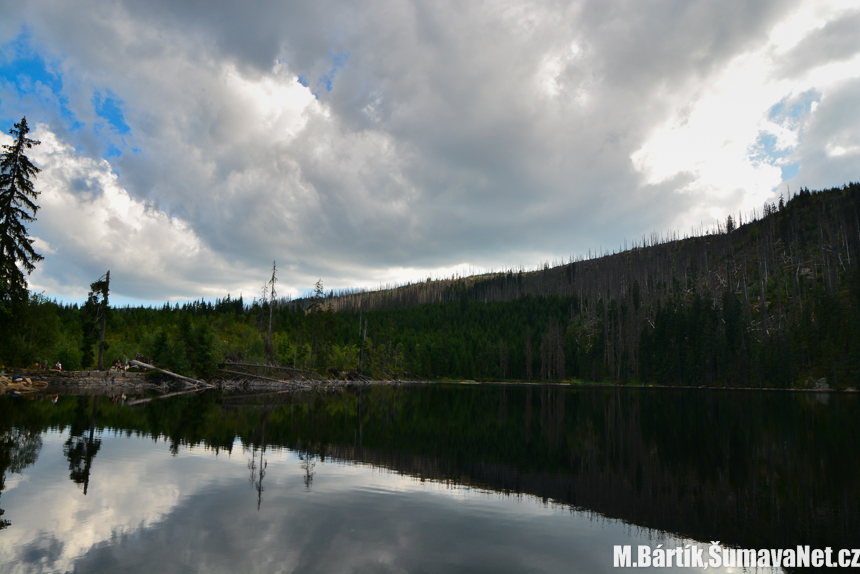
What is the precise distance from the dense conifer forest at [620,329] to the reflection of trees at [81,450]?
139 ft

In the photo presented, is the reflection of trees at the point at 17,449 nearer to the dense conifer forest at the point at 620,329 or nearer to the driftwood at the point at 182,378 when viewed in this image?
the driftwood at the point at 182,378

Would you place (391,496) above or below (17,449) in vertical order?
below

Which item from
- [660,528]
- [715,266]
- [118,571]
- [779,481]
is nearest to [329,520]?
[118,571]

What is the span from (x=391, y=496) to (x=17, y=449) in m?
14.6

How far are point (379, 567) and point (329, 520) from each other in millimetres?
2939

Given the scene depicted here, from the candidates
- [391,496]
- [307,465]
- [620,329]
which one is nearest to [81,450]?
[307,465]

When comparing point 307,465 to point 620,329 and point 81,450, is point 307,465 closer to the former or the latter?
point 81,450

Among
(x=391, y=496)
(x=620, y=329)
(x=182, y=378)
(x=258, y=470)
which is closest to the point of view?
(x=391, y=496)

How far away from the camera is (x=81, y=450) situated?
60.4 feet

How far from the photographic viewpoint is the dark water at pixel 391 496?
953 cm

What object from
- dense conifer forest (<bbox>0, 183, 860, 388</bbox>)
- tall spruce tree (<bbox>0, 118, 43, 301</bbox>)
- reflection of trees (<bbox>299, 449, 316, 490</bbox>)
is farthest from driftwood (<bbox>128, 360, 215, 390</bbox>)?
reflection of trees (<bbox>299, 449, 316, 490</bbox>)

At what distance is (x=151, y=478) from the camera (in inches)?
578

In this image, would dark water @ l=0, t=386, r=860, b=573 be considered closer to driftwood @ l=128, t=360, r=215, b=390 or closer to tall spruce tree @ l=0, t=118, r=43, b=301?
tall spruce tree @ l=0, t=118, r=43, b=301

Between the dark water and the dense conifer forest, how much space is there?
49777mm
